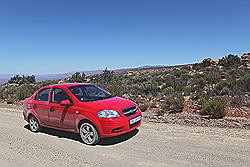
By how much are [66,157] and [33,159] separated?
782 millimetres

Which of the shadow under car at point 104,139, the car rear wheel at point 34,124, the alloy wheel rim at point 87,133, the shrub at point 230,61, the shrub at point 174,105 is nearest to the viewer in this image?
the alloy wheel rim at point 87,133

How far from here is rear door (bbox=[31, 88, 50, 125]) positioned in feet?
23.2

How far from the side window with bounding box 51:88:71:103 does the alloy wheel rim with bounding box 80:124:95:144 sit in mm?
1084

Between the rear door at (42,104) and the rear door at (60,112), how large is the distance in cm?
25

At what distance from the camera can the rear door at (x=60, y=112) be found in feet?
20.7

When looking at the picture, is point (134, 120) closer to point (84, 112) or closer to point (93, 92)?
point (84, 112)

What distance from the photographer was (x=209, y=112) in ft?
28.9

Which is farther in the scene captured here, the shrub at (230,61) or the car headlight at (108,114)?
the shrub at (230,61)

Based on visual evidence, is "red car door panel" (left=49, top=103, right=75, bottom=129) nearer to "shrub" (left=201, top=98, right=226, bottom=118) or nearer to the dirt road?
the dirt road

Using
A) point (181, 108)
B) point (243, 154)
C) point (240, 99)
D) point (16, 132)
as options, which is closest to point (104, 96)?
point (16, 132)

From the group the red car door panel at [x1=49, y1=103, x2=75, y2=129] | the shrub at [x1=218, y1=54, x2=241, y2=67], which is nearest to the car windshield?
the red car door panel at [x1=49, y1=103, x2=75, y2=129]

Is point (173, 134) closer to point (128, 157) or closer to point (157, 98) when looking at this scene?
point (128, 157)

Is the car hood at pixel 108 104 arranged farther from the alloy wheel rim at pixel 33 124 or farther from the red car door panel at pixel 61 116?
the alloy wheel rim at pixel 33 124

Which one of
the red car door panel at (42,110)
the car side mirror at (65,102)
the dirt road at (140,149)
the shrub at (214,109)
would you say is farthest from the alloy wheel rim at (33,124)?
the shrub at (214,109)
